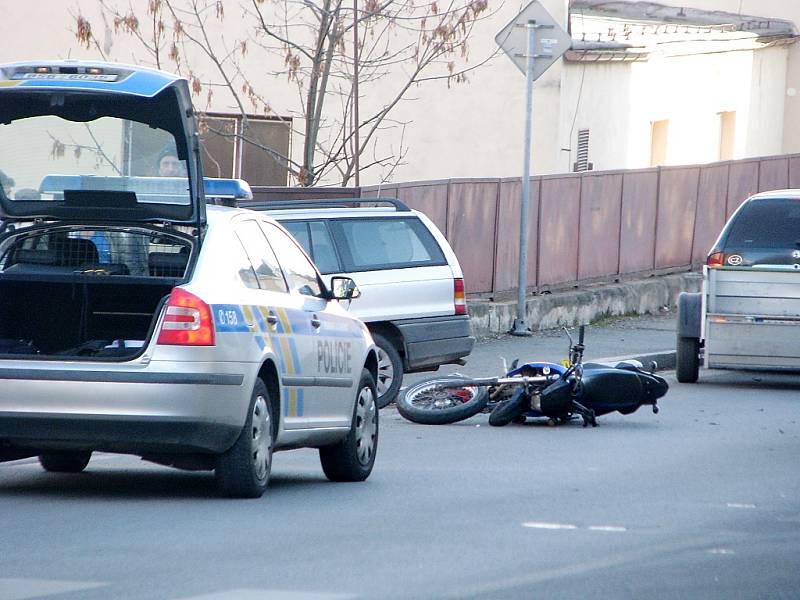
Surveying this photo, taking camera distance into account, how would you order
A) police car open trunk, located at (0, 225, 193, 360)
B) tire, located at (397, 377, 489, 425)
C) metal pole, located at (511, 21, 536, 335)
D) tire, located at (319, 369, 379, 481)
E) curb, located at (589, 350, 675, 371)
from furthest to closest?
metal pole, located at (511, 21, 536, 335) < curb, located at (589, 350, 675, 371) < tire, located at (397, 377, 489, 425) < tire, located at (319, 369, 379, 481) < police car open trunk, located at (0, 225, 193, 360)

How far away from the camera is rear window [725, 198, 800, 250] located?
15.4 m

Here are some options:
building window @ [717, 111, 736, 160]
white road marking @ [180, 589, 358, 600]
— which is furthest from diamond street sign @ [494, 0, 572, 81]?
building window @ [717, 111, 736, 160]

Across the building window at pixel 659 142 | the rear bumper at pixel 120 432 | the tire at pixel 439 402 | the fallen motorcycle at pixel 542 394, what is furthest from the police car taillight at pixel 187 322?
the building window at pixel 659 142

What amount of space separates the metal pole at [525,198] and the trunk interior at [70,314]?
33.1 ft

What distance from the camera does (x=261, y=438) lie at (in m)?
8.15

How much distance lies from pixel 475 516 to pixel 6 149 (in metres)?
3.31

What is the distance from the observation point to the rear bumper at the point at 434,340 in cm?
1388

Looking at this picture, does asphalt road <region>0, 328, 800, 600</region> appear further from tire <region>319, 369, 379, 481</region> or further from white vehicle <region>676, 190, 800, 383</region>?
white vehicle <region>676, 190, 800, 383</region>

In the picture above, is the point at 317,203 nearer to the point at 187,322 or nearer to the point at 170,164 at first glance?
the point at 170,164

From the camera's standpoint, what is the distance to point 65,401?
7.65 m

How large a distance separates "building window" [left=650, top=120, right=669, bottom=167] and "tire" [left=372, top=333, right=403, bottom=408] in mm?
17661

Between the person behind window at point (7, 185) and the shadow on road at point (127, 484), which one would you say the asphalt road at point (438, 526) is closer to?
the shadow on road at point (127, 484)

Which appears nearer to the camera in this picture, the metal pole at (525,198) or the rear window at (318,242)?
the rear window at (318,242)

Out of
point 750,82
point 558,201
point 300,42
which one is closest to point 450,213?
point 558,201
